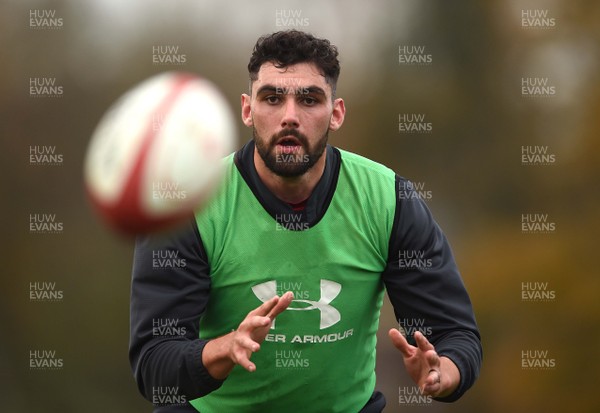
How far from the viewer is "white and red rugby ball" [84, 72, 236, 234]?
398cm

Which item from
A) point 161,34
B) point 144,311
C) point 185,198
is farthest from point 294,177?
point 161,34

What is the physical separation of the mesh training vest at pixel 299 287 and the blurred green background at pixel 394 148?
6.54 meters

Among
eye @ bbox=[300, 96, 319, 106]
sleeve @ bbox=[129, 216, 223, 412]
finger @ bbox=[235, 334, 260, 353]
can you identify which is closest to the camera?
finger @ bbox=[235, 334, 260, 353]

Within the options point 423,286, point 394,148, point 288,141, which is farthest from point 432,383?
point 394,148

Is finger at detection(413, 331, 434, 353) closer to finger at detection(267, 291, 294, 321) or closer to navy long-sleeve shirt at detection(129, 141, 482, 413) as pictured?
navy long-sleeve shirt at detection(129, 141, 482, 413)

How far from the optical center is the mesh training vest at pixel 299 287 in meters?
4.14

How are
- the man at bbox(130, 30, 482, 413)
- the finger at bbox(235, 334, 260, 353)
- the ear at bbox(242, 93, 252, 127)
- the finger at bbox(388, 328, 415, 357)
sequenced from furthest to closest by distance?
1. the ear at bbox(242, 93, 252, 127)
2. the man at bbox(130, 30, 482, 413)
3. the finger at bbox(388, 328, 415, 357)
4. the finger at bbox(235, 334, 260, 353)

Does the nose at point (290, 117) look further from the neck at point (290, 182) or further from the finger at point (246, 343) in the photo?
the finger at point (246, 343)

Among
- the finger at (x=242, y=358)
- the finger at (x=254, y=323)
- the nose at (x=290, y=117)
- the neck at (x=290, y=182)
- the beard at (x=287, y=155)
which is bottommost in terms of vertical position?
the finger at (x=242, y=358)

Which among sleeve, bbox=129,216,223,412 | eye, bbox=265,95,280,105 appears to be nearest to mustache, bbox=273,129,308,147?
eye, bbox=265,95,280,105

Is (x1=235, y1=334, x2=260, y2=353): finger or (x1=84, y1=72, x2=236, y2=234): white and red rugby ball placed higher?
(x1=84, y1=72, x2=236, y2=234): white and red rugby ball

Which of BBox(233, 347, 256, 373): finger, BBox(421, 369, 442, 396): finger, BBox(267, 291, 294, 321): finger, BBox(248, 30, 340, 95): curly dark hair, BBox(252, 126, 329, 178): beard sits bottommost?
BBox(421, 369, 442, 396): finger

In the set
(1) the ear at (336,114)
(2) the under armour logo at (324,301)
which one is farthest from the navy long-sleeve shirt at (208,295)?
(2) the under armour logo at (324,301)

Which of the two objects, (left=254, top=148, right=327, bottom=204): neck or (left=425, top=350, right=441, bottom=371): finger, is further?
(left=254, top=148, right=327, bottom=204): neck
